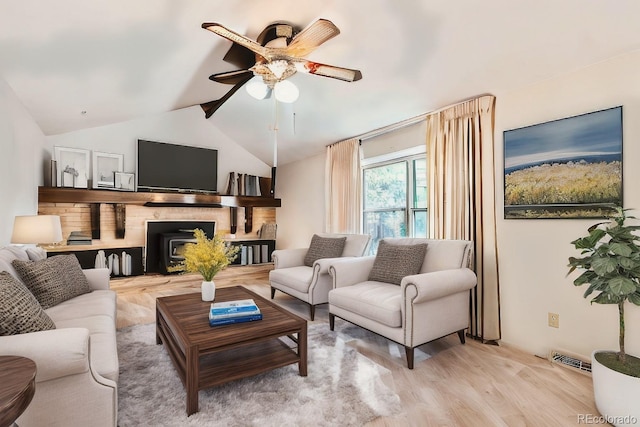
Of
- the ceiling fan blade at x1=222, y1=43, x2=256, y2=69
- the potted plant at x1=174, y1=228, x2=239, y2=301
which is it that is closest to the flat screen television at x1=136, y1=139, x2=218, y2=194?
the ceiling fan blade at x1=222, y1=43, x2=256, y2=69

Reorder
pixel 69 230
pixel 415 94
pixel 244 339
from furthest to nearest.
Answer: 1. pixel 69 230
2. pixel 415 94
3. pixel 244 339

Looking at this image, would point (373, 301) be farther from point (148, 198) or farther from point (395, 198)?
point (148, 198)

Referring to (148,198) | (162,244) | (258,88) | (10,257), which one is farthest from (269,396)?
(148,198)

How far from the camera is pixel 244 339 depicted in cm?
197

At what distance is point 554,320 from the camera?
247 centimetres

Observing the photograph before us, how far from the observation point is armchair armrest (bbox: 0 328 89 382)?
1.25 m

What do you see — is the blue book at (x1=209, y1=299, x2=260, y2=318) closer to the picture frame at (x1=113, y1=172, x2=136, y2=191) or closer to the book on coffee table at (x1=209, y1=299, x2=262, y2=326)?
the book on coffee table at (x1=209, y1=299, x2=262, y2=326)

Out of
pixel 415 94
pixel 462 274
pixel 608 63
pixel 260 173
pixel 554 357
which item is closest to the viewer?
pixel 608 63

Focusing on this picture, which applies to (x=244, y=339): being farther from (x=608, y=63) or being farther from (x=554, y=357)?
(x=608, y=63)

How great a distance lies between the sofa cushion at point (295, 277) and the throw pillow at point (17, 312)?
7.31ft

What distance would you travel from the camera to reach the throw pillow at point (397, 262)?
9.56 feet

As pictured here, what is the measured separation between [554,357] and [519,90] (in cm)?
214

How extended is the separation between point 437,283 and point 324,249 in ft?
5.88

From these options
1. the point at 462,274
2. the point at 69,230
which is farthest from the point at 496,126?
the point at 69,230
